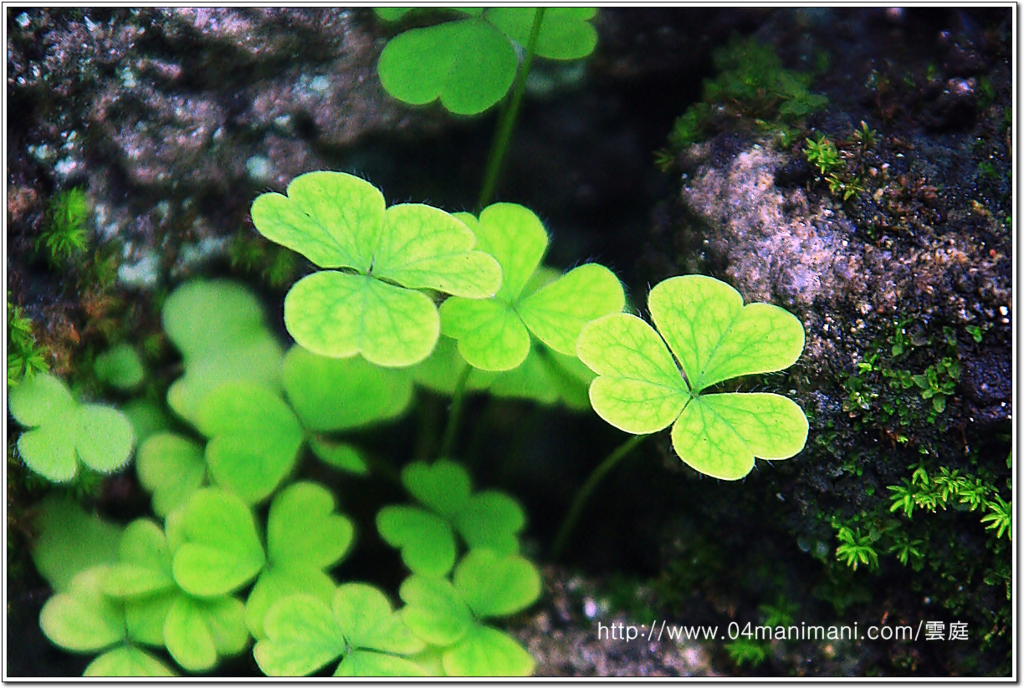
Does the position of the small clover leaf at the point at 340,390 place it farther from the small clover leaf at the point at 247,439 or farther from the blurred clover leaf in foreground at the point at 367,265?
the blurred clover leaf in foreground at the point at 367,265

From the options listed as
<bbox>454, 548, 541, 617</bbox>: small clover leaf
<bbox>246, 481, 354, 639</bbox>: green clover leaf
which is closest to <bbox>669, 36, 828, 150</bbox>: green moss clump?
<bbox>454, 548, 541, 617</bbox>: small clover leaf

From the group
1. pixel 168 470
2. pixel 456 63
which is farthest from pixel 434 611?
pixel 456 63

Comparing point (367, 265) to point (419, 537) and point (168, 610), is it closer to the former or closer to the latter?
point (419, 537)

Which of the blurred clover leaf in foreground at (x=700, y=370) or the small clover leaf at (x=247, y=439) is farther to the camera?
the small clover leaf at (x=247, y=439)

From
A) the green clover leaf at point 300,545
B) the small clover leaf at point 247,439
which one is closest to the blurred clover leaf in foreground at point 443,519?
the green clover leaf at point 300,545

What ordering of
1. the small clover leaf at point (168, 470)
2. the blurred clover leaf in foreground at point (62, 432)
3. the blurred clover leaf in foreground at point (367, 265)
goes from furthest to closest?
the small clover leaf at point (168, 470)
the blurred clover leaf in foreground at point (62, 432)
the blurred clover leaf in foreground at point (367, 265)

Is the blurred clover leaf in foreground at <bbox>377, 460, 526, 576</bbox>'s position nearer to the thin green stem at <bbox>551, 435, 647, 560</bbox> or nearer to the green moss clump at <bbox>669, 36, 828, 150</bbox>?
the thin green stem at <bbox>551, 435, 647, 560</bbox>
